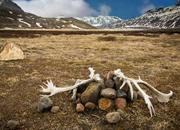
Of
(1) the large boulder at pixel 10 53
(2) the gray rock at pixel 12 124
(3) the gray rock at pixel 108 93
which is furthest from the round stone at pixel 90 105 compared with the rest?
(1) the large boulder at pixel 10 53

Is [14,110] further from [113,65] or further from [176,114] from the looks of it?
[113,65]

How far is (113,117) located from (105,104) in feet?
3.30

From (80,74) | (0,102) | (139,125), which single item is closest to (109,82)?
(139,125)

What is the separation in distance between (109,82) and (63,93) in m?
2.81

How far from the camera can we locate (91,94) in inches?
479

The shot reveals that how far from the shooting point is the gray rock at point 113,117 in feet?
37.0

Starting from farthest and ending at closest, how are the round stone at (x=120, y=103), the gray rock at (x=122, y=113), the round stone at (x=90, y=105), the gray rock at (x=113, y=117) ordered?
1. the round stone at (x=120, y=103)
2. the round stone at (x=90, y=105)
3. the gray rock at (x=122, y=113)
4. the gray rock at (x=113, y=117)

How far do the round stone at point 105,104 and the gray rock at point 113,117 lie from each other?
0.70 m

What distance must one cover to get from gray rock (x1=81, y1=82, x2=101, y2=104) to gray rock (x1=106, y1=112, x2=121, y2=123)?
1102mm

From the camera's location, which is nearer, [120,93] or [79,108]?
[79,108]

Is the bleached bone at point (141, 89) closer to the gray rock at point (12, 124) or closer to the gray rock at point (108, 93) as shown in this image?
the gray rock at point (108, 93)

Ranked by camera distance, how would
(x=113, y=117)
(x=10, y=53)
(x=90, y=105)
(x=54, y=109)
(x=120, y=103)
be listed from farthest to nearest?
1. (x=10, y=53)
2. (x=54, y=109)
3. (x=120, y=103)
4. (x=90, y=105)
5. (x=113, y=117)

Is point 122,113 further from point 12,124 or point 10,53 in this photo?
point 10,53

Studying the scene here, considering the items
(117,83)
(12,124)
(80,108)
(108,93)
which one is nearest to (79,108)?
(80,108)
